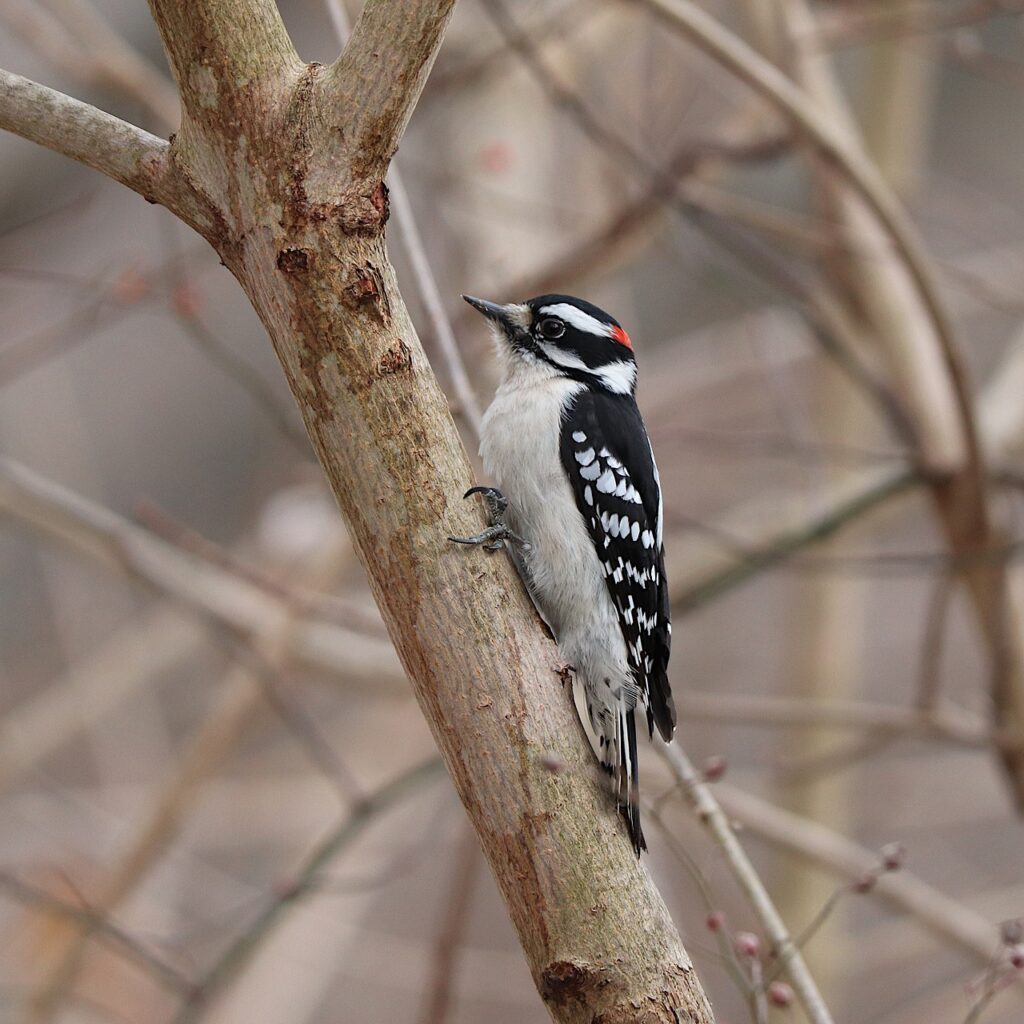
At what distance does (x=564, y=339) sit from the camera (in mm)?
3426

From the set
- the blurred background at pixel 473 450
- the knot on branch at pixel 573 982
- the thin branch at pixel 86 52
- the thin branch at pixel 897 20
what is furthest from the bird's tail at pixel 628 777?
the thin branch at pixel 86 52

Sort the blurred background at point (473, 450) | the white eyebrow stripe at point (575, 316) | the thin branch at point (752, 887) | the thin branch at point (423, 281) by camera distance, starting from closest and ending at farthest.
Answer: the thin branch at point (752, 887)
the thin branch at point (423, 281)
the white eyebrow stripe at point (575, 316)
the blurred background at point (473, 450)

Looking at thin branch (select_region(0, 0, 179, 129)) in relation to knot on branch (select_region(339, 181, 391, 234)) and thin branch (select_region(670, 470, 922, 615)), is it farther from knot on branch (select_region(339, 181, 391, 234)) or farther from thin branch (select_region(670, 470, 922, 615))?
knot on branch (select_region(339, 181, 391, 234))

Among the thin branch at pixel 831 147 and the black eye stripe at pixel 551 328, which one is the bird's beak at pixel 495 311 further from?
the thin branch at pixel 831 147

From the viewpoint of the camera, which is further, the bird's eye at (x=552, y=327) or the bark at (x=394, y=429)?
the bird's eye at (x=552, y=327)

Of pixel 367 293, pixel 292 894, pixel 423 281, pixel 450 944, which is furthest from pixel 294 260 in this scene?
pixel 450 944

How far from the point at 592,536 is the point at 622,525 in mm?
86

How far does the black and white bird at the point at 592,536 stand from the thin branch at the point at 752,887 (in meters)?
0.20

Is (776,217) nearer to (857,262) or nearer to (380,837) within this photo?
(857,262)

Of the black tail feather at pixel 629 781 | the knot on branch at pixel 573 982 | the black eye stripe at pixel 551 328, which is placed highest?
the black eye stripe at pixel 551 328

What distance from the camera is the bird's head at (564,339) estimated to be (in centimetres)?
339

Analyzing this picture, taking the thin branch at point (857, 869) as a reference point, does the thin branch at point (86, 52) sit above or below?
above

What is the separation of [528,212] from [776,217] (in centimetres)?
172

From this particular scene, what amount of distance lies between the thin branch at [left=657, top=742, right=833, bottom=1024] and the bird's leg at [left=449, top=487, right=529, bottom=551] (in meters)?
0.63
